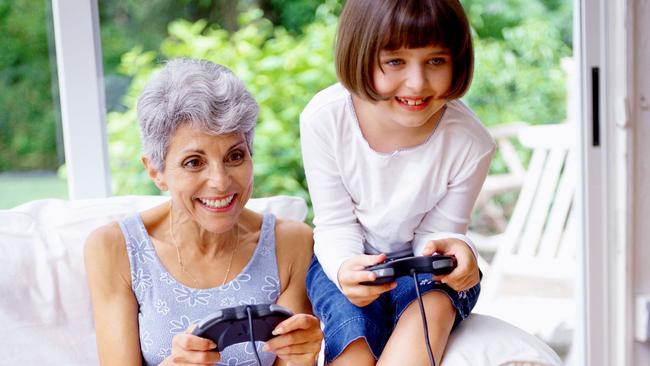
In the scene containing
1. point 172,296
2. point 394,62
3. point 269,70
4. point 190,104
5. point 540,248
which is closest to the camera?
point 394,62

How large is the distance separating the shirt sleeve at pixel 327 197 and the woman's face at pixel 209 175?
117 millimetres

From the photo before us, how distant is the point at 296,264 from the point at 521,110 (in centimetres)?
135

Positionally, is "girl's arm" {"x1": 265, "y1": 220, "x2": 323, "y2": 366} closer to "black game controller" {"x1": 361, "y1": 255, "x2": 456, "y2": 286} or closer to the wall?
"black game controller" {"x1": 361, "y1": 255, "x2": 456, "y2": 286}

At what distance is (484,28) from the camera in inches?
104

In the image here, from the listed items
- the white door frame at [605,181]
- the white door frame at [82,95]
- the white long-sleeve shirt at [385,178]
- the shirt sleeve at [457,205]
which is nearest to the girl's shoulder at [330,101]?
the white long-sleeve shirt at [385,178]

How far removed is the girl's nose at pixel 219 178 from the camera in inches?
58.4

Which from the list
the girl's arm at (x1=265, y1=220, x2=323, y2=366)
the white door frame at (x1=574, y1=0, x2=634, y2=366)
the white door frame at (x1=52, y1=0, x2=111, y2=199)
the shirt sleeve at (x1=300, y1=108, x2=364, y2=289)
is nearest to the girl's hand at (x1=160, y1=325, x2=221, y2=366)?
the girl's arm at (x1=265, y1=220, x2=323, y2=366)

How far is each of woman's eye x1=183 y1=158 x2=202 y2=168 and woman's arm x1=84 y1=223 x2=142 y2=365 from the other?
0.23 m

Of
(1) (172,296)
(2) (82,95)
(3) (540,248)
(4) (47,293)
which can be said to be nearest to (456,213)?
(1) (172,296)

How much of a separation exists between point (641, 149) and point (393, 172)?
1284 mm

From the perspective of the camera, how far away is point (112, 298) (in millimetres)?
1575

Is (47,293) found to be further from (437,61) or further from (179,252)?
(437,61)

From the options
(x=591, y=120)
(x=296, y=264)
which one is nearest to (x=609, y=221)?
(x=591, y=120)

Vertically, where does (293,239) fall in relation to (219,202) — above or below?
below
